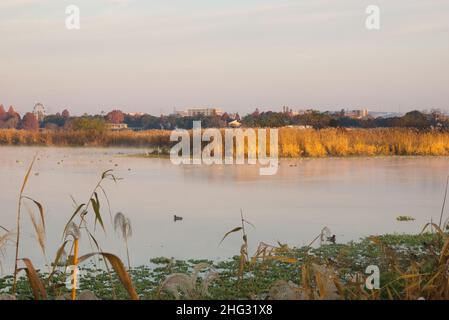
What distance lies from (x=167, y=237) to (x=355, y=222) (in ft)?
6.03

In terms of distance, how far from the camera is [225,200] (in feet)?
26.0

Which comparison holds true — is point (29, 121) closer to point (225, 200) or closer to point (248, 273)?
point (225, 200)

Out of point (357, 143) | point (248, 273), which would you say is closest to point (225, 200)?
point (248, 273)

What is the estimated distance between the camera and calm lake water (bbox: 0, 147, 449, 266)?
5.44 metres

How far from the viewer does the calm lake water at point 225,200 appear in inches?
214

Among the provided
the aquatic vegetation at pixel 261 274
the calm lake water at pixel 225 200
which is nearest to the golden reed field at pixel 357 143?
the calm lake water at pixel 225 200

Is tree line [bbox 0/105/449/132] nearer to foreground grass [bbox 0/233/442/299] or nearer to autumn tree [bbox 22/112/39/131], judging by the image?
autumn tree [bbox 22/112/39/131]

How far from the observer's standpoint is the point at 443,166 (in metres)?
12.8

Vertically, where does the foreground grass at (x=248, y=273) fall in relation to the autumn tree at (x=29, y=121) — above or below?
below

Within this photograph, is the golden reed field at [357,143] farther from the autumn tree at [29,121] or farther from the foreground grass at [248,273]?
the autumn tree at [29,121]

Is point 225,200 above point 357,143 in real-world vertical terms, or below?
below

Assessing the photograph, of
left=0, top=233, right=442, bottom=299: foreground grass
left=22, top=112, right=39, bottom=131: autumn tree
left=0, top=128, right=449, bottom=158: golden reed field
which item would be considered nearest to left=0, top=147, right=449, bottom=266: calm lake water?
left=0, top=233, right=442, bottom=299: foreground grass
